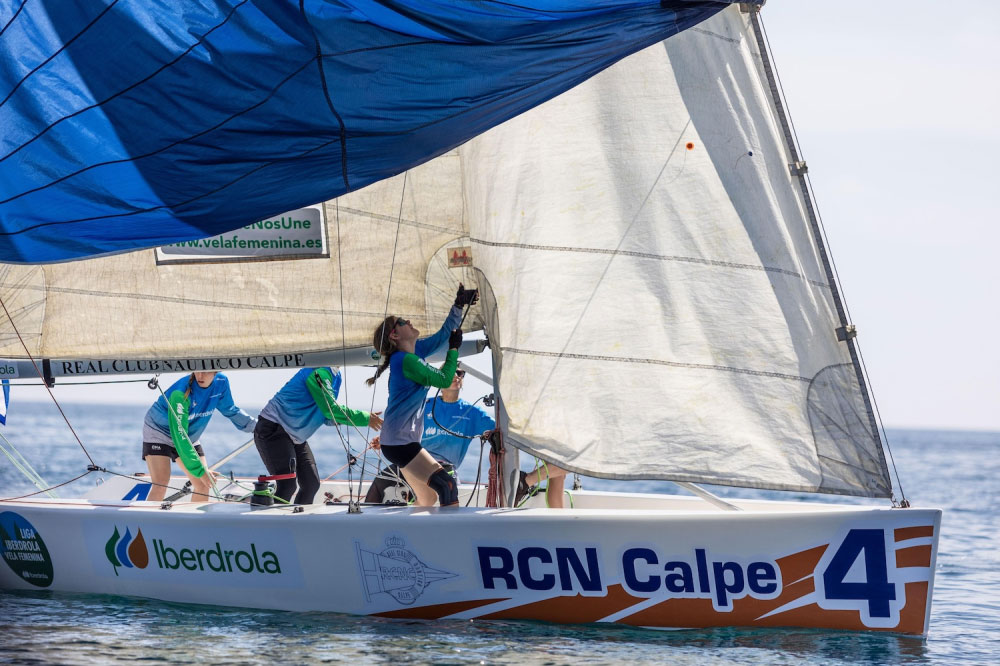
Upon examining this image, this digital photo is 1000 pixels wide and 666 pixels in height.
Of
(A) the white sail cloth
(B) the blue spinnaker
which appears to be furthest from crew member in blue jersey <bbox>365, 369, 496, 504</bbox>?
(B) the blue spinnaker

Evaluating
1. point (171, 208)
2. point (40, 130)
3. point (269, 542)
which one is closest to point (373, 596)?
point (269, 542)

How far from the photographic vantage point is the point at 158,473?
9.39m

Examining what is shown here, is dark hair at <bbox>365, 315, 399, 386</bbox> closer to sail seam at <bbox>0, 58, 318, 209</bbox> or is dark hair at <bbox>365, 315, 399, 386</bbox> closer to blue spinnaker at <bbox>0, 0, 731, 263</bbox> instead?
blue spinnaker at <bbox>0, 0, 731, 263</bbox>

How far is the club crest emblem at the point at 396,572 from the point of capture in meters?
6.84

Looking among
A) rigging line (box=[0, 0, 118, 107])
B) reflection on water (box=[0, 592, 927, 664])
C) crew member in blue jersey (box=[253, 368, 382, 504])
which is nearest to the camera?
rigging line (box=[0, 0, 118, 107])

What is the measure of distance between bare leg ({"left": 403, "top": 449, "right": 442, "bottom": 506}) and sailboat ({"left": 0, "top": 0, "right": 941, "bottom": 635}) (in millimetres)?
264

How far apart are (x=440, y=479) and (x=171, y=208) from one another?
2.33 meters

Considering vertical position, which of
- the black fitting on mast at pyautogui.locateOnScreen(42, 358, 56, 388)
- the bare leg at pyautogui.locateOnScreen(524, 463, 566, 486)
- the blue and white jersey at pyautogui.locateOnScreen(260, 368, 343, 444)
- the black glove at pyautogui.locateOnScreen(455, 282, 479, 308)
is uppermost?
the black glove at pyautogui.locateOnScreen(455, 282, 479, 308)

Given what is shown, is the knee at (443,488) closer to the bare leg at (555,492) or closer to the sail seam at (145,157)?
the bare leg at (555,492)

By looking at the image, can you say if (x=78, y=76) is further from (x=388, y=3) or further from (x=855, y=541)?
(x=855, y=541)

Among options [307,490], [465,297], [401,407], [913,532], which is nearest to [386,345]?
[401,407]

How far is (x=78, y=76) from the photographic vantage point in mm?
5684

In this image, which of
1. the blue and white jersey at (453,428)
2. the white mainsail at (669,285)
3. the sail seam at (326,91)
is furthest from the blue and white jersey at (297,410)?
the sail seam at (326,91)

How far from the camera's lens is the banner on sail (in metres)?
8.26
